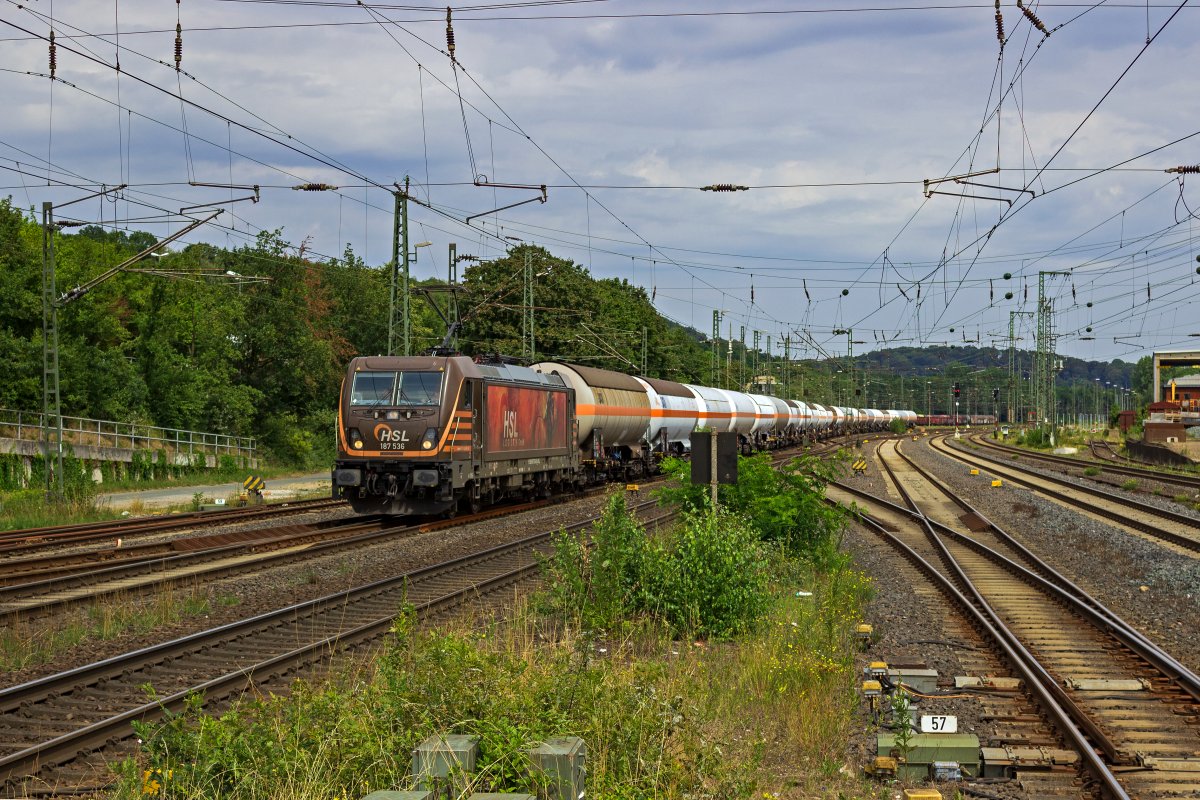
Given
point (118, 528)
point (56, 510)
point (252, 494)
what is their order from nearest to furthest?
point (118, 528) → point (56, 510) → point (252, 494)

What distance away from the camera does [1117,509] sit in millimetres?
29844

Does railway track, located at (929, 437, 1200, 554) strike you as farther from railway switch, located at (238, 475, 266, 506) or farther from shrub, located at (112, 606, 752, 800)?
railway switch, located at (238, 475, 266, 506)

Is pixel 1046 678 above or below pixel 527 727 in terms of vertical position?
below

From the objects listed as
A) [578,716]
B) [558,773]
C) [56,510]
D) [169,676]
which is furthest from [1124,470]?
[558,773]

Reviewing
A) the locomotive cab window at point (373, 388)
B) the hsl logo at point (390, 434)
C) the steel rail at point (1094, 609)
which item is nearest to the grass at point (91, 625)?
the hsl logo at point (390, 434)

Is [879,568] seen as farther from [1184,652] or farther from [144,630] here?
[144,630]

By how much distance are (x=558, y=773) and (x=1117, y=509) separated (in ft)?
91.3

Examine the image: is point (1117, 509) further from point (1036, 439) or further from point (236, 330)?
point (1036, 439)

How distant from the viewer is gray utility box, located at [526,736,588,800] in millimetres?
5953

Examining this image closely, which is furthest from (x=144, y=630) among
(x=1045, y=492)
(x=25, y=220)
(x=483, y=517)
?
(x=25, y=220)

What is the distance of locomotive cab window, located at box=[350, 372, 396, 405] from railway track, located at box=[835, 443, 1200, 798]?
1087cm

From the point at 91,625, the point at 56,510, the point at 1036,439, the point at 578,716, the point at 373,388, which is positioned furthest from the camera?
the point at 1036,439

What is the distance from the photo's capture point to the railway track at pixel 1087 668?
7855 millimetres

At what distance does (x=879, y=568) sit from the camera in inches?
737
